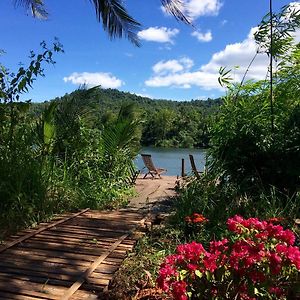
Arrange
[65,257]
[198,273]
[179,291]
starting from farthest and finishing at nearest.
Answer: [65,257] < [198,273] < [179,291]

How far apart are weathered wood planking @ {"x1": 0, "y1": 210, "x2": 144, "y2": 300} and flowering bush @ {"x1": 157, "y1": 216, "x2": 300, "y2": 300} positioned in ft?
3.02

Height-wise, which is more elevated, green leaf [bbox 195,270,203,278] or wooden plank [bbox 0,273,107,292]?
green leaf [bbox 195,270,203,278]

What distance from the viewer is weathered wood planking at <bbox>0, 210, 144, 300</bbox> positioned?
9.77ft

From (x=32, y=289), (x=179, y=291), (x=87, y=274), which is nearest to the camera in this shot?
(x=179, y=291)

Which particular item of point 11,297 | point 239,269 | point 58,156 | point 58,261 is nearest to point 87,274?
point 58,261

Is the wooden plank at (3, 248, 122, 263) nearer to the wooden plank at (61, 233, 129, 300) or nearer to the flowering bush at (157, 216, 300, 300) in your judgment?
the wooden plank at (61, 233, 129, 300)

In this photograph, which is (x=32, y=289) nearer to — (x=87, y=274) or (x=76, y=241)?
(x=87, y=274)

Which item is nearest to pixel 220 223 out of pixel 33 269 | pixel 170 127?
pixel 33 269

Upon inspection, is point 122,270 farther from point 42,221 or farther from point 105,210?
point 105,210

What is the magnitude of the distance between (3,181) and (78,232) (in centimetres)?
130

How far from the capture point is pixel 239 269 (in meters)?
2.25

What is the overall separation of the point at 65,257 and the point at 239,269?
200cm

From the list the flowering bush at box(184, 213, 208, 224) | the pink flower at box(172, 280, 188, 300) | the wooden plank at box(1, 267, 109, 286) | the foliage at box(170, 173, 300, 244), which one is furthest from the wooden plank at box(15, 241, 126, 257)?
the pink flower at box(172, 280, 188, 300)

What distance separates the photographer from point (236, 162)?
572 cm
